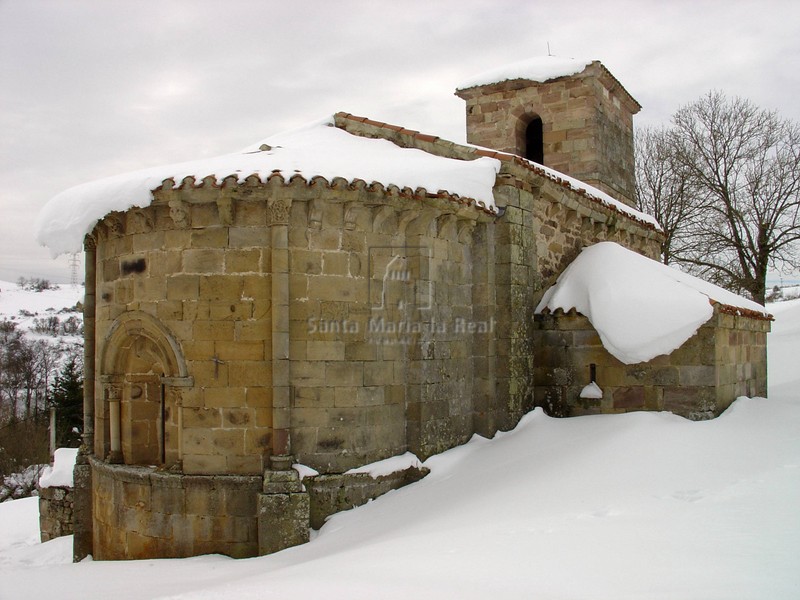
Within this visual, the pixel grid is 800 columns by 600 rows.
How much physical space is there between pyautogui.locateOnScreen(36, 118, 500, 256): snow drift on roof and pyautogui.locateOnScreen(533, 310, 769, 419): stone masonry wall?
2003 millimetres

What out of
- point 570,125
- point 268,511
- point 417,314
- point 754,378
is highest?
point 570,125

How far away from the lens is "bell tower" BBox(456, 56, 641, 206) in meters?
12.0

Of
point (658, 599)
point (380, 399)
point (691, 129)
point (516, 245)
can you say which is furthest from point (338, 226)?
point (691, 129)

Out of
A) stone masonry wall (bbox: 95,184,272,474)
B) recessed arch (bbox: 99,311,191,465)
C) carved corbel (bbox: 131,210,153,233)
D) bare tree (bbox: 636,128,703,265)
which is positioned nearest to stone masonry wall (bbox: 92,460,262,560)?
stone masonry wall (bbox: 95,184,272,474)

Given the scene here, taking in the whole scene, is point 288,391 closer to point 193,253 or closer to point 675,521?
point 193,253

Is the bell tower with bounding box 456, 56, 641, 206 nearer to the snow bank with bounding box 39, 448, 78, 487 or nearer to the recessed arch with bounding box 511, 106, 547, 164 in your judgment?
A: the recessed arch with bounding box 511, 106, 547, 164

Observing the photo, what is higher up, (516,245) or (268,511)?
(516,245)

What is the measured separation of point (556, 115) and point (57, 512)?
10.5 meters

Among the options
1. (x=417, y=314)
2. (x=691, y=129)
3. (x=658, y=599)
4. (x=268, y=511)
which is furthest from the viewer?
(x=691, y=129)

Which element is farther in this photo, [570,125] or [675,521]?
[570,125]

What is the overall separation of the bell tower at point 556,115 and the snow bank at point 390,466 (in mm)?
7087

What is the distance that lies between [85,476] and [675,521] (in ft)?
20.6

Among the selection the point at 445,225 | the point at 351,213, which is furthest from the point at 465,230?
the point at 351,213

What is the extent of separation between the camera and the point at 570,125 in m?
12.1
